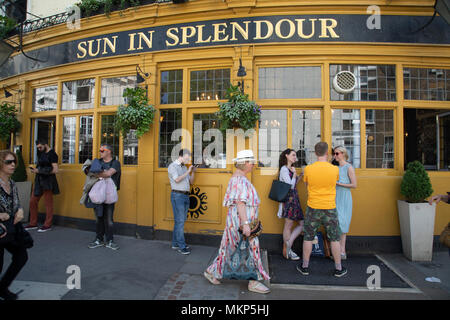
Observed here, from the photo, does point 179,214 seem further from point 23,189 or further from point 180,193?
point 23,189

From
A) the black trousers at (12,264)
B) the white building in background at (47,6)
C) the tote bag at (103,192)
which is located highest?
the white building in background at (47,6)

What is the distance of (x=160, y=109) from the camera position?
5.75 m

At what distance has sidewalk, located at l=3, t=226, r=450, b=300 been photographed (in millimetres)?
3258

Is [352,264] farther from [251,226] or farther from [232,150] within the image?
[232,150]

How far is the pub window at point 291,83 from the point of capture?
523cm

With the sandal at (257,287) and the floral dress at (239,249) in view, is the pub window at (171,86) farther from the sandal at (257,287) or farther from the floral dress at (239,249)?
the sandal at (257,287)

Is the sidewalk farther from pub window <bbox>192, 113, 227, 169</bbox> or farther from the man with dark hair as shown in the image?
pub window <bbox>192, 113, 227, 169</bbox>

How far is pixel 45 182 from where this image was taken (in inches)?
236

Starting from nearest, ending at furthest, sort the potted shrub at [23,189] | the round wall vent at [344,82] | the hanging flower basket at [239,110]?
1. the hanging flower basket at [239,110]
2. the round wall vent at [344,82]
3. the potted shrub at [23,189]

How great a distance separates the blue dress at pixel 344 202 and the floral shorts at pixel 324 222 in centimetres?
81

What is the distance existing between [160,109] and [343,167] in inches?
159

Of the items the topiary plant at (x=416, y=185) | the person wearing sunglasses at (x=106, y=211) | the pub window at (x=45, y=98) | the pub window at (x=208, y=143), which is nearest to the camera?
the topiary plant at (x=416, y=185)

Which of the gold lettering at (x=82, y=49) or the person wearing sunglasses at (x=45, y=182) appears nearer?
the person wearing sunglasses at (x=45, y=182)

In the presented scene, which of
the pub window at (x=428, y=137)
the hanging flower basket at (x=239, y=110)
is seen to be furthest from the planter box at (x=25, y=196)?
the pub window at (x=428, y=137)
